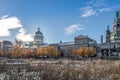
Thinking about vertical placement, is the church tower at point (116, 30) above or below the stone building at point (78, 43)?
above

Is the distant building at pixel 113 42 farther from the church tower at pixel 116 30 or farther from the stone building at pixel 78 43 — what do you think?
the stone building at pixel 78 43

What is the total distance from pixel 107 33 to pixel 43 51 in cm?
4661

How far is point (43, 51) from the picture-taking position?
106000mm

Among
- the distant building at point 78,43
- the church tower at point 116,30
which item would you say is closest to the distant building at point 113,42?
the church tower at point 116,30

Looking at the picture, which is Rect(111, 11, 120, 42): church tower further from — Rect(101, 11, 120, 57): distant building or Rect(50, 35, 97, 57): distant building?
Rect(50, 35, 97, 57): distant building

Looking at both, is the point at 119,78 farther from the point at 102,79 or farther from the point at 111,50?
the point at 111,50

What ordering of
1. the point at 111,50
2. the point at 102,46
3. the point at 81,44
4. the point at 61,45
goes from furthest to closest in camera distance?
the point at 61,45 → the point at 81,44 → the point at 102,46 → the point at 111,50

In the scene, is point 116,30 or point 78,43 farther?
point 116,30

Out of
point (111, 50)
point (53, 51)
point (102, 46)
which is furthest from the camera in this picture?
point (102, 46)

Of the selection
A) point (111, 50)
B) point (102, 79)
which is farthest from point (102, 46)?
point (102, 79)

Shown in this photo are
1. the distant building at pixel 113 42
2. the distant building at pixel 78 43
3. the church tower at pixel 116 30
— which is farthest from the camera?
the distant building at pixel 78 43

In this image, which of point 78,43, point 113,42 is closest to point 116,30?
point 113,42

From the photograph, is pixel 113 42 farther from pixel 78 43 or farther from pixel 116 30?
pixel 78 43

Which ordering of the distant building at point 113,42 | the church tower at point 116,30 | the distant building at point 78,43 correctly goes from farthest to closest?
1. the distant building at point 78,43
2. the church tower at point 116,30
3. the distant building at point 113,42
